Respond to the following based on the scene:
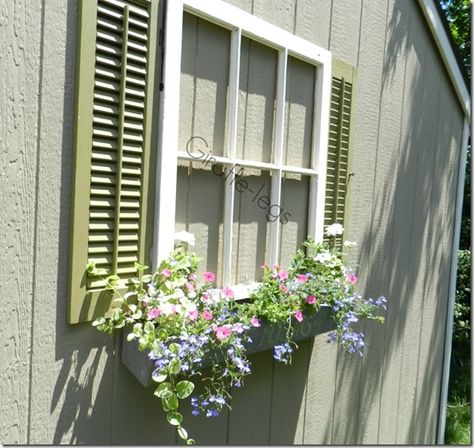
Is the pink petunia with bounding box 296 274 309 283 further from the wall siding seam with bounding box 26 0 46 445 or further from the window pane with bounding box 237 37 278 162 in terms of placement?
the wall siding seam with bounding box 26 0 46 445

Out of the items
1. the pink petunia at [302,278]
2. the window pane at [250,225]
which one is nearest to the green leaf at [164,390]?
the window pane at [250,225]

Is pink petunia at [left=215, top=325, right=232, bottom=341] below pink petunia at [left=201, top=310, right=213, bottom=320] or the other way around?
below

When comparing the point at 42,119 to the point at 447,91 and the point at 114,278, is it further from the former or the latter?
the point at 447,91

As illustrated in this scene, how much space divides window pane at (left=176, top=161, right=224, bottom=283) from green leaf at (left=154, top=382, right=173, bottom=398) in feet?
1.28

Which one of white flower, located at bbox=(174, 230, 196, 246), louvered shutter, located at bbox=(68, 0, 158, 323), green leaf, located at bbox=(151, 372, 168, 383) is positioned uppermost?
louvered shutter, located at bbox=(68, 0, 158, 323)

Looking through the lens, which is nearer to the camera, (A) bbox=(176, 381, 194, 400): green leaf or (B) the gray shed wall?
(B) the gray shed wall

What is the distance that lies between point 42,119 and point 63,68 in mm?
134

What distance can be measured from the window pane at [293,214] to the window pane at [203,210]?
343 millimetres

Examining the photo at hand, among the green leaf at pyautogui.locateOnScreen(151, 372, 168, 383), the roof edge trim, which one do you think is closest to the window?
the green leaf at pyautogui.locateOnScreen(151, 372, 168, 383)

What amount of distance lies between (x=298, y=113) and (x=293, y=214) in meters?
0.36

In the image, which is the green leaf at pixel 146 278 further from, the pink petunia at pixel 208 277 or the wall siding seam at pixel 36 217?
the wall siding seam at pixel 36 217

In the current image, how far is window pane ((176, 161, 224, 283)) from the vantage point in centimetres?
169

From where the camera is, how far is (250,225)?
1.94 meters

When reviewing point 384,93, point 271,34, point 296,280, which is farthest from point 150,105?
point 384,93
